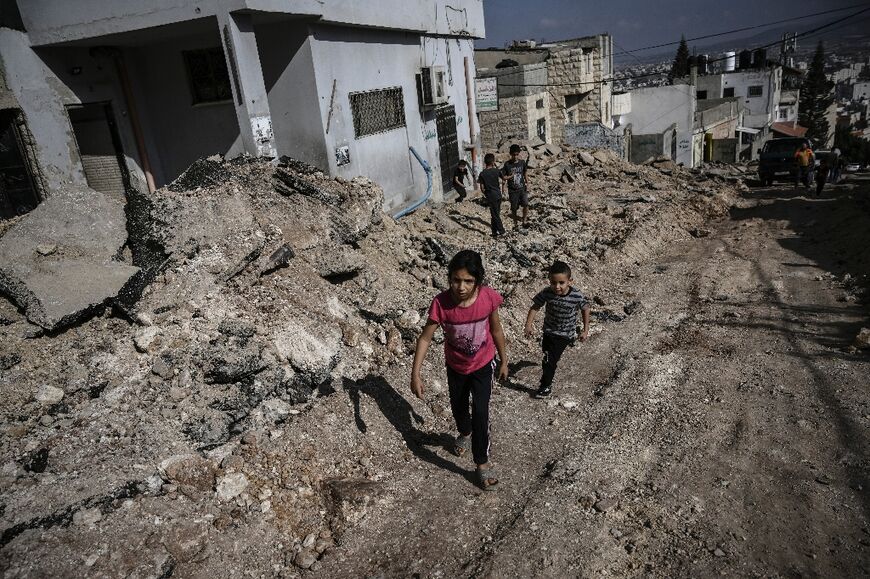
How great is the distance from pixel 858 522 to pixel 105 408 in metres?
5.19

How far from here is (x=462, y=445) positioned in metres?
4.34

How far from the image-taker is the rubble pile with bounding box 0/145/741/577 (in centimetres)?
331

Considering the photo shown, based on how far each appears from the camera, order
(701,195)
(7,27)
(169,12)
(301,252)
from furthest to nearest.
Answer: (701,195) < (7,27) < (169,12) < (301,252)

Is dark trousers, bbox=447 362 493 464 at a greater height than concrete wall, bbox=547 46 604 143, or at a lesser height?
lesser

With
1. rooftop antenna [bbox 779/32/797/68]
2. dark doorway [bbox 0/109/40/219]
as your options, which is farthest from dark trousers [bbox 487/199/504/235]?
rooftop antenna [bbox 779/32/797/68]

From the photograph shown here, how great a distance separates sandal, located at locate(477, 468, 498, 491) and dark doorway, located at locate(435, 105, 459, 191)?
10.7 m

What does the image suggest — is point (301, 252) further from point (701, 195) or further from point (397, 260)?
point (701, 195)

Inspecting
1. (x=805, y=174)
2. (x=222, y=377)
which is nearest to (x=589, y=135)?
(x=805, y=174)

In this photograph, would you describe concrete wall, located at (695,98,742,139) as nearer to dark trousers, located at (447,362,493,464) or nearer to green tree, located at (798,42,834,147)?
green tree, located at (798,42,834,147)

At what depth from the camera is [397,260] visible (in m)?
7.80

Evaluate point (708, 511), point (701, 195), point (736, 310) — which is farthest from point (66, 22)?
point (701, 195)

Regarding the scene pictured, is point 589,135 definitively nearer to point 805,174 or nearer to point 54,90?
point 805,174

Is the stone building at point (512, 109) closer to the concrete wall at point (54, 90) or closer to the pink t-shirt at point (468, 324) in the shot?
the concrete wall at point (54, 90)

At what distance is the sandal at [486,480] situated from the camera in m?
3.91
